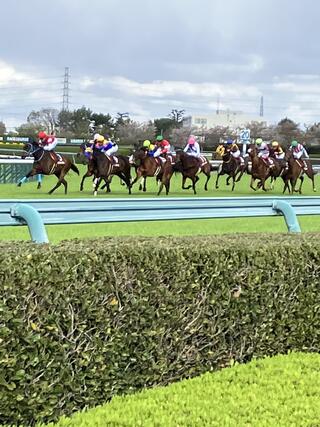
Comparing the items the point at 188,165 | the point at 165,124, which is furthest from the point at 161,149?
the point at 165,124

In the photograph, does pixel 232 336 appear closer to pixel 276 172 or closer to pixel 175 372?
pixel 175 372

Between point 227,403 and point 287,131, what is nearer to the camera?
point 227,403

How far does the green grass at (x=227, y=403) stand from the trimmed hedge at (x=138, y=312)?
12 cm

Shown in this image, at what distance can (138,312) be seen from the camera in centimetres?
298

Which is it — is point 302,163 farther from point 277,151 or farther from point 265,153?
point 265,153

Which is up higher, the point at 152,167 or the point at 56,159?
the point at 56,159

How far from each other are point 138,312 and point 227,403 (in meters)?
0.53

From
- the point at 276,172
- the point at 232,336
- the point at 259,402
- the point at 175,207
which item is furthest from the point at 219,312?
the point at 276,172

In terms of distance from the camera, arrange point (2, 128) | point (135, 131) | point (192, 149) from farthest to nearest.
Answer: point (2, 128), point (135, 131), point (192, 149)

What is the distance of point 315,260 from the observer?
12.8 feet

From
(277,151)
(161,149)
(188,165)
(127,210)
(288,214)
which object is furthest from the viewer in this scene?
(277,151)

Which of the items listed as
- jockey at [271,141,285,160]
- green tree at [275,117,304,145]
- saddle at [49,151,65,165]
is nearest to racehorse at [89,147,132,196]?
saddle at [49,151,65,165]

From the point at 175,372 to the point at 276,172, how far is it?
1990 centimetres

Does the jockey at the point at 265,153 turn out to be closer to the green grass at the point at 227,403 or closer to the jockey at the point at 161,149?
the jockey at the point at 161,149
